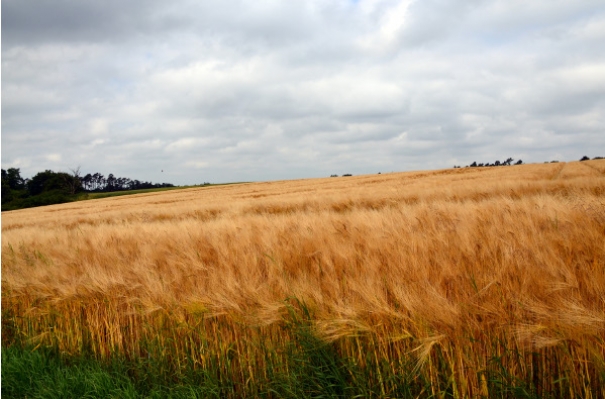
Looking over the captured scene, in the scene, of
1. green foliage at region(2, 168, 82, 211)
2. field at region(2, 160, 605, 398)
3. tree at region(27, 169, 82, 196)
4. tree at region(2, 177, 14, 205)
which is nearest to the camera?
field at region(2, 160, 605, 398)

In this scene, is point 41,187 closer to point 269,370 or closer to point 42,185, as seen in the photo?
point 42,185

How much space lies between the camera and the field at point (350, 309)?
2035 mm

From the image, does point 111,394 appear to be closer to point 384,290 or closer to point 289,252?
point 289,252

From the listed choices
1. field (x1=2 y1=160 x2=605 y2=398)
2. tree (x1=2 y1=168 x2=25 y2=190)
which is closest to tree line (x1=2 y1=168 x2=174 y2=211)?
tree (x1=2 y1=168 x2=25 y2=190)

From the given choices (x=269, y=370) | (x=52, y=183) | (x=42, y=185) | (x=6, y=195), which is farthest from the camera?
(x=42, y=185)

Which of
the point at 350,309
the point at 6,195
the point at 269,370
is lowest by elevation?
the point at 269,370

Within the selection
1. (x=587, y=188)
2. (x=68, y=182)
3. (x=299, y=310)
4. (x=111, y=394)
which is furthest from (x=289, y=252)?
(x=68, y=182)

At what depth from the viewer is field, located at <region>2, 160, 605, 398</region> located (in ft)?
6.68

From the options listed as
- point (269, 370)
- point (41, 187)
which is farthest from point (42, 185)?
point (269, 370)

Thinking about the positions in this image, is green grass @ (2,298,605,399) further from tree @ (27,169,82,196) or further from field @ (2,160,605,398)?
tree @ (27,169,82,196)

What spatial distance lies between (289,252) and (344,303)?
0.90m

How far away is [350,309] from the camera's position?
2.27m

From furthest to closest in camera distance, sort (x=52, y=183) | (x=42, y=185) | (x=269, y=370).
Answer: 1. (x=42, y=185)
2. (x=52, y=183)
3. (x=269, y=370)

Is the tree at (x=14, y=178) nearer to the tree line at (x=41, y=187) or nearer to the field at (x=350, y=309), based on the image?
the tree line at (x=41, y=187)
